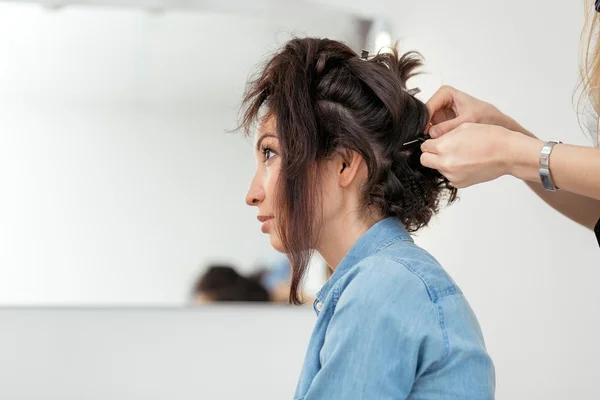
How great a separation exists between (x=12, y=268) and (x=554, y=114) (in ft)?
6.06

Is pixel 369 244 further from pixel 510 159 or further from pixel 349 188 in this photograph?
pixel 510 159

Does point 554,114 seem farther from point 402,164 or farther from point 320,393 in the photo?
point 320,393

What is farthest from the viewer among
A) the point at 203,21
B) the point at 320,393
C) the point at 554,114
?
the point at 203,21

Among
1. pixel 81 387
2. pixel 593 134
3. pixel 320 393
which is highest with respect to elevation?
pixel 593 134

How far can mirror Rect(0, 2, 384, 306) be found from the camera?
8.07 ft

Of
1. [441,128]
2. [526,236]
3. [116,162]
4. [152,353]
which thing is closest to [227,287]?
[152,353]

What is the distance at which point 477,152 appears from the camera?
3.17 feet

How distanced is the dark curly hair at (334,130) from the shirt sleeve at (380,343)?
0.71 ft

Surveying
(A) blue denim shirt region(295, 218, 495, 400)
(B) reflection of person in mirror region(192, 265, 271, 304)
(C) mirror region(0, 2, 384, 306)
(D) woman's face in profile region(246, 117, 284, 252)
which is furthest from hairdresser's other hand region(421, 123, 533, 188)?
(B) reflection of person in mirror region(192, 265, 271, 304)

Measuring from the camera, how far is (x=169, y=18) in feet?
8.60

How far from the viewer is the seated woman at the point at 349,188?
95cm

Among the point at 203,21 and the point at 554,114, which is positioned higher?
the point at 203,21

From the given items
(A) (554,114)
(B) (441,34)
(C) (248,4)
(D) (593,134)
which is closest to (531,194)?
(A) (554,114)

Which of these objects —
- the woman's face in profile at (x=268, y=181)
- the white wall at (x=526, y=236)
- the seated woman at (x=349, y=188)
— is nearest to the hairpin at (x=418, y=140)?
the seated woman at (x=349, y=188)
